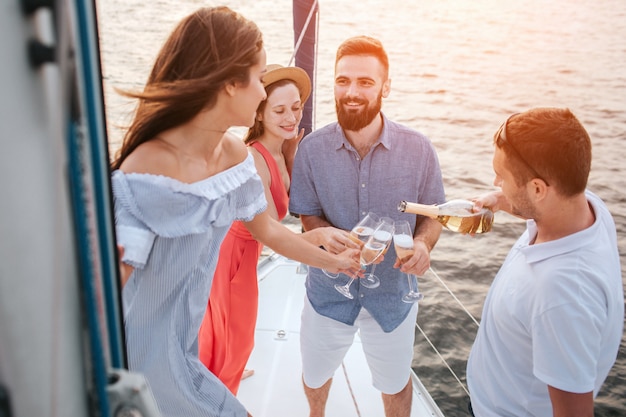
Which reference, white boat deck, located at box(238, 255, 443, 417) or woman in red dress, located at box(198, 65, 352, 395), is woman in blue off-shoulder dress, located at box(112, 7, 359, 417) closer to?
woman in red dress, located at box(198, 65, 352, 395)

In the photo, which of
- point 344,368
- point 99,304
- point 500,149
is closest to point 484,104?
point 344,368

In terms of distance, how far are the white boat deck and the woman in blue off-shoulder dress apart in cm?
119

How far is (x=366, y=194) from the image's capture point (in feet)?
7.59

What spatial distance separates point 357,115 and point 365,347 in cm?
106

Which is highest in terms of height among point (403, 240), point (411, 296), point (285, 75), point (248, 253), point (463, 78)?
point (285, 75)

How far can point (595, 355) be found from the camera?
1381 mm

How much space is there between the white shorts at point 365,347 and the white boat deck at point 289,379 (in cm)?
27

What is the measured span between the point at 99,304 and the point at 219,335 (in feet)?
5.57

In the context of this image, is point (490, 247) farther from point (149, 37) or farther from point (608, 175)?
point (149, 37)

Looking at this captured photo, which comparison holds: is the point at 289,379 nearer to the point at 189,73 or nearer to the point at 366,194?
the point at 366,194

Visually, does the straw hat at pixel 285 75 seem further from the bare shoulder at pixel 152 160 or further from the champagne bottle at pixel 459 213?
the bare shoulder at pixel 152 160

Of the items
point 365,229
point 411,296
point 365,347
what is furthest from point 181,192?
point 365,347

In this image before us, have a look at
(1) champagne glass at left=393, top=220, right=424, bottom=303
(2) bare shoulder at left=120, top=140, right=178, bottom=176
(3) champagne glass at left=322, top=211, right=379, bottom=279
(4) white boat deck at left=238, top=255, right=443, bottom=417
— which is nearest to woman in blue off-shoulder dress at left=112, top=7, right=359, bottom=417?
(2) bare shoulder at left=120, top=140, right=178, bottom=176

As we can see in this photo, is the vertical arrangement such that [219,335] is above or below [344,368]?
above
